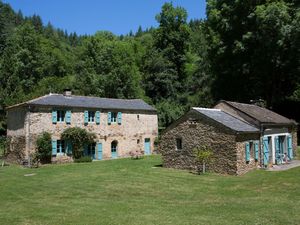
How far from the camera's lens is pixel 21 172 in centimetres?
2572

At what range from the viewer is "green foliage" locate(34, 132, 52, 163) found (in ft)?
100

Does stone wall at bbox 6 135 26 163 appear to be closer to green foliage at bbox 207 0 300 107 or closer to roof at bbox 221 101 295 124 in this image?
roof at bbox 221 101 295 124

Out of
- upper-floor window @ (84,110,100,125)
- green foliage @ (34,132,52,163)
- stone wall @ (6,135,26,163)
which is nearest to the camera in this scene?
green foliage @ (34,132,52,163)

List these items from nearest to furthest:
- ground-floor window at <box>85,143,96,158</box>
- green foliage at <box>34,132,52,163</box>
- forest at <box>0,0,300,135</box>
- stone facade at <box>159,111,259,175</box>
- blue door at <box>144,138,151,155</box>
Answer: stone facade at <box>159,111,259,175</box> < green foliage at <box>34,132,52,163</box> < ground-floor window at <box>85,143,96,158</box> < forest at <box>0,0,300,135</box> < blue door at <box>144,138,151,155</box>

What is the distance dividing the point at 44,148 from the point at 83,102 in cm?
631

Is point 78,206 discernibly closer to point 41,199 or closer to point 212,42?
point 41,199

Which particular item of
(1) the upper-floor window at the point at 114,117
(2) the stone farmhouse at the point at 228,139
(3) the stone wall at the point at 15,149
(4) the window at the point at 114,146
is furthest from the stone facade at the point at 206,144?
(4) the window at the point at 114,146

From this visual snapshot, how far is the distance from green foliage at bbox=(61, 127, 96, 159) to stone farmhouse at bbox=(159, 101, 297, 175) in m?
10.6

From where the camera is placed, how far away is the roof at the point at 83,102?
31969 millimetres

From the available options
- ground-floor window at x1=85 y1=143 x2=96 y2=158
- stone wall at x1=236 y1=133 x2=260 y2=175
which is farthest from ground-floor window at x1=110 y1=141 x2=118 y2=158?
stone wall at x1=236 y1=133 x2=260 y2=175

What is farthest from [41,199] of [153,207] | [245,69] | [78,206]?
[245,69]

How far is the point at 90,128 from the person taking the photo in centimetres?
3488

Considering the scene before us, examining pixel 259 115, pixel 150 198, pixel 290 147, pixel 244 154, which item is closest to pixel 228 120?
pixel 244 154

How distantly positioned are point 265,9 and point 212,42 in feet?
23.4
